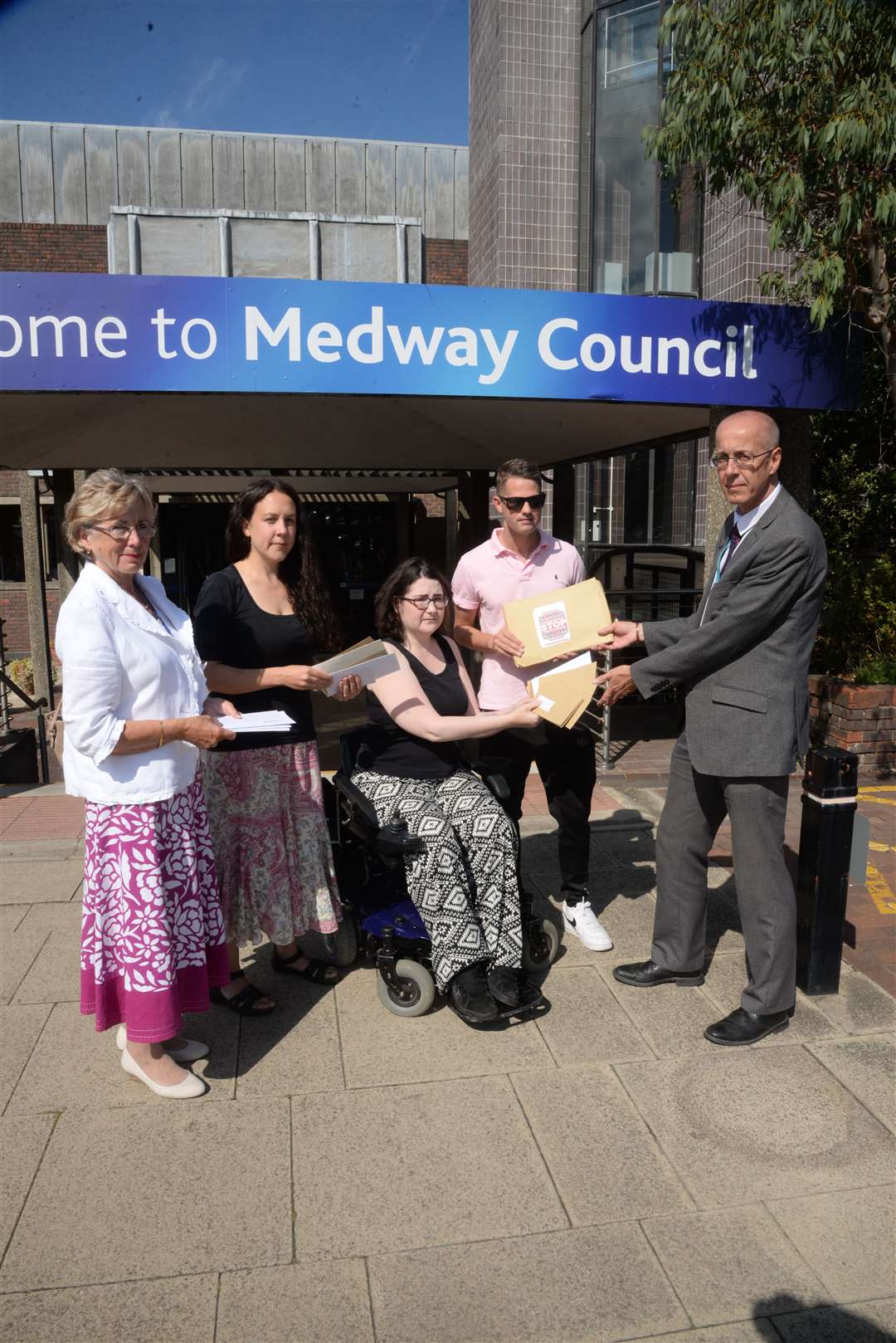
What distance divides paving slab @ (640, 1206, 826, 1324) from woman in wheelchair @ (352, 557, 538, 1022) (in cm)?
97

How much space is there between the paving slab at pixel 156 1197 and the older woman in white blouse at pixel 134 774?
7.9 inches

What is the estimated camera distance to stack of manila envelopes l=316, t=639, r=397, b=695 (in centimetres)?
318

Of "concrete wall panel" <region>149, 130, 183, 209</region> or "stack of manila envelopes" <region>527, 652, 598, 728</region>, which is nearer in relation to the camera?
"stack of manila envelopes" <region>527, 652, 598, 728</region>

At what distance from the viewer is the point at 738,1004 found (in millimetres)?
3521

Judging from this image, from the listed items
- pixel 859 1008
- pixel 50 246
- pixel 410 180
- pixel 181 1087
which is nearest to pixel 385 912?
pixel 181 1087

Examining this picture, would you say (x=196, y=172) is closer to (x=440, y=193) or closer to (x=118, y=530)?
(x=440, y=193)

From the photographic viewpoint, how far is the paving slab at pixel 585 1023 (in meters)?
3.16

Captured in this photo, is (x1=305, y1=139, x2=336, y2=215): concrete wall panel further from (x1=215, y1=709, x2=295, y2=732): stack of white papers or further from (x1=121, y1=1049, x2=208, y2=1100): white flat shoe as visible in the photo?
(x1=121, y1=1049, x2=208, y2=1100): white flat shoe

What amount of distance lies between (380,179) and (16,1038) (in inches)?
805

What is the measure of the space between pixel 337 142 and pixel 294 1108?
21430 mm

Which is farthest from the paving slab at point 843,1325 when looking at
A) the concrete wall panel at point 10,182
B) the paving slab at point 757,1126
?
the concrete wall panel at point 10,182

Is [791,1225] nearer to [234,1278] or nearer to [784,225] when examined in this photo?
[234,1278]

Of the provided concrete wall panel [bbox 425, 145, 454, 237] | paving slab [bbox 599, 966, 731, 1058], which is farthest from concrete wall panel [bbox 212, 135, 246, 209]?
paving slab [bbox 599, 966, 731, 1058]

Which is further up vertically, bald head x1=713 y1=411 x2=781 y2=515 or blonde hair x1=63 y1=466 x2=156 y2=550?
bald head x1=713 y1=411 x2=781 y2=515
